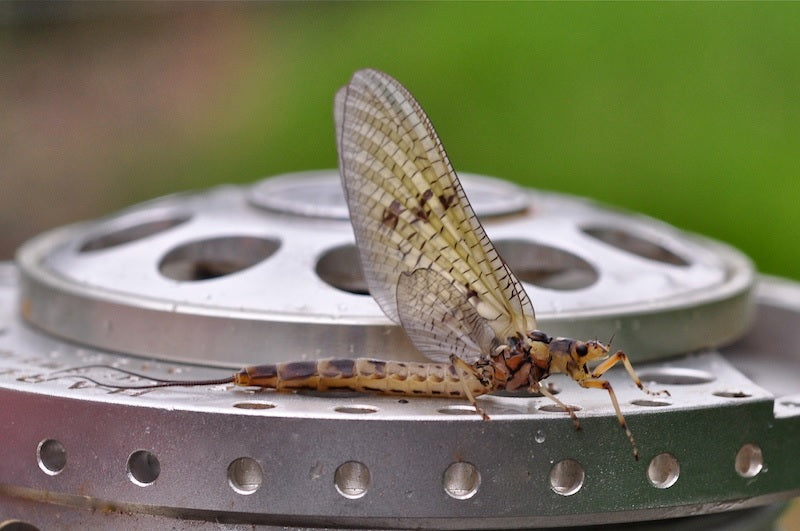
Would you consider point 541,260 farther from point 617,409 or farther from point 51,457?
point 51,457

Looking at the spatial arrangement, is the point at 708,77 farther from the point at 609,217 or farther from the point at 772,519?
the point at 772,519

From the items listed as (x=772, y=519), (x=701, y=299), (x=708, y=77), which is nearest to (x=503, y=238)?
(x=701, y=299)

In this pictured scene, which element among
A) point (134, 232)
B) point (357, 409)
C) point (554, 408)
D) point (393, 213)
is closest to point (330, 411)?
point (357, 409)

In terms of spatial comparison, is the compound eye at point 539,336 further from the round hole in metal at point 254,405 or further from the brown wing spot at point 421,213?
the round hole in metal at point 254,405

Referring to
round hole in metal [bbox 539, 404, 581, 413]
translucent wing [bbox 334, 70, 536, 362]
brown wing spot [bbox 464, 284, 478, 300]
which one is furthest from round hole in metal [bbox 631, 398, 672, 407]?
brown wing spot [bbox 464, 284, 478, 300]

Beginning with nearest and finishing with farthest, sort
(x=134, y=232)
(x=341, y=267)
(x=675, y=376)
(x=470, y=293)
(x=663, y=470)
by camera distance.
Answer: (x=663, y=470)
(x=470, y=293)
(x=675, y=376)
(x=341, y=267)
(x=134, y=232)

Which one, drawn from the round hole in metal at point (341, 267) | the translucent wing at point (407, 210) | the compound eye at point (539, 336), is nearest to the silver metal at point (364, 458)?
the compound eye at point (539, 336)
